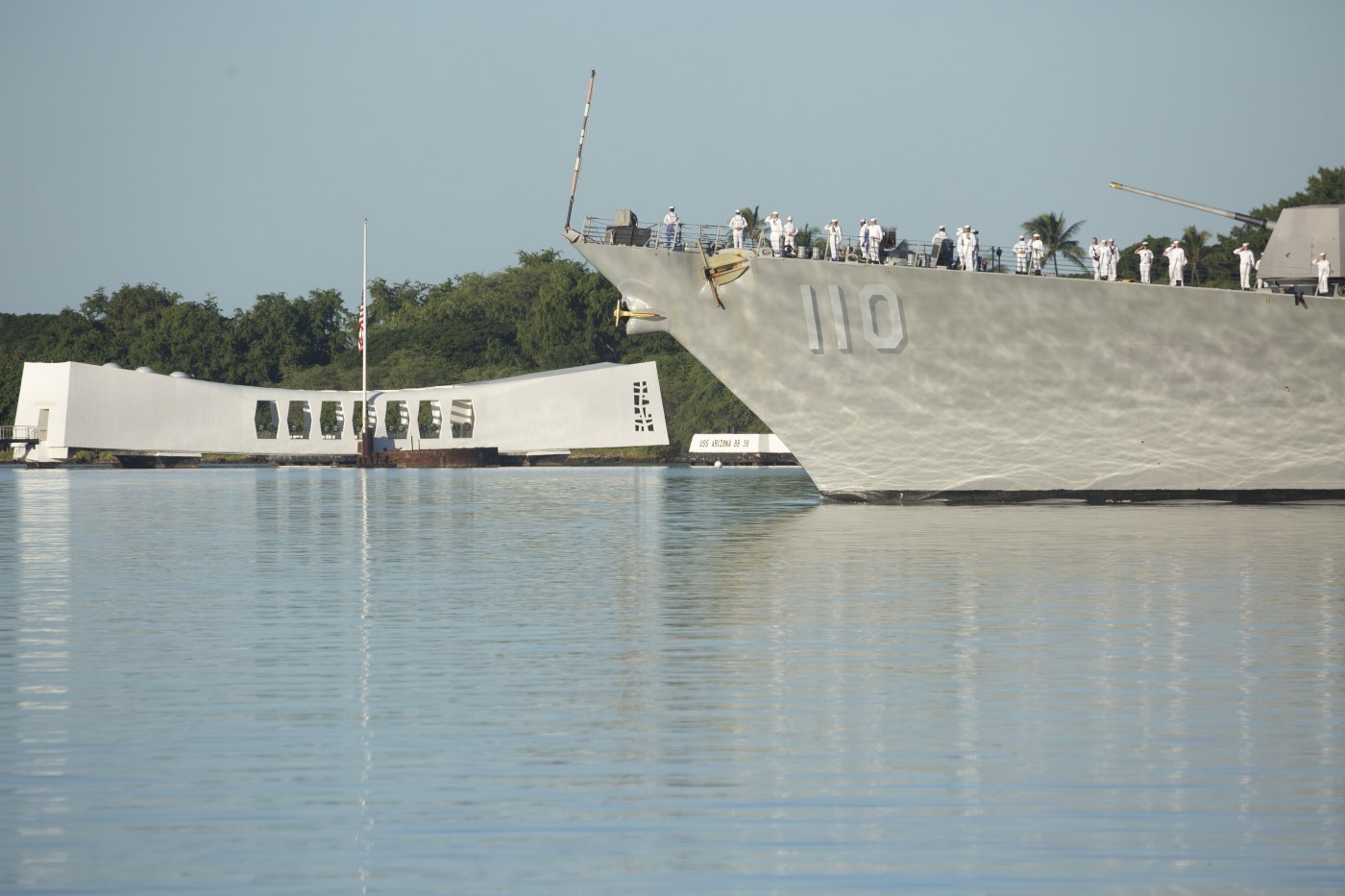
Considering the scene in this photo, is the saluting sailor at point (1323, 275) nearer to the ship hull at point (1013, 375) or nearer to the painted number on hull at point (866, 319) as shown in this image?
the ship hull at point (1013, 375)

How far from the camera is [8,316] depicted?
13275cm

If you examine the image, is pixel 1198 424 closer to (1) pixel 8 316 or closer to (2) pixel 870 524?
(2) pixel 870 524

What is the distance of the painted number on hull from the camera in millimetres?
36344

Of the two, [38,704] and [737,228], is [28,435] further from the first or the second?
[38,704]

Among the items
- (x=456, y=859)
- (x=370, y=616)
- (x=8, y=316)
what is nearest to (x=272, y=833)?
(x=456, y=859)

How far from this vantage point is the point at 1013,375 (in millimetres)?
36344

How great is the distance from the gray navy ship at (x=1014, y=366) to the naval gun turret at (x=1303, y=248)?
0.04 meters

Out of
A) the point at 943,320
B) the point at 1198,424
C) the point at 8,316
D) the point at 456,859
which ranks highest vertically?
the point at 8,316

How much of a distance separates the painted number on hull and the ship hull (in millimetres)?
43

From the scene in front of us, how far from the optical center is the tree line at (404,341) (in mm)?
100875

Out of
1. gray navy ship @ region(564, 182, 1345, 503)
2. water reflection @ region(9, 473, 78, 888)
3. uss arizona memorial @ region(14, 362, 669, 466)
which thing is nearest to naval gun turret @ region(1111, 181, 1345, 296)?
gray navy ship @ region(564, 182, 1345, 503)

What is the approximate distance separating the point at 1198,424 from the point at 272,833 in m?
32.9

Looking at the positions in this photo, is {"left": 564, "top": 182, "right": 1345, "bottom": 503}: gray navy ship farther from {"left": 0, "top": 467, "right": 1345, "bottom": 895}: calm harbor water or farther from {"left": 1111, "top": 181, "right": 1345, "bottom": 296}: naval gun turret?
{"left": 0, "top": 467, "right": 1345, "bottom": 895}: calm harbor water

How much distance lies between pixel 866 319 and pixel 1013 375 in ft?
11.4
